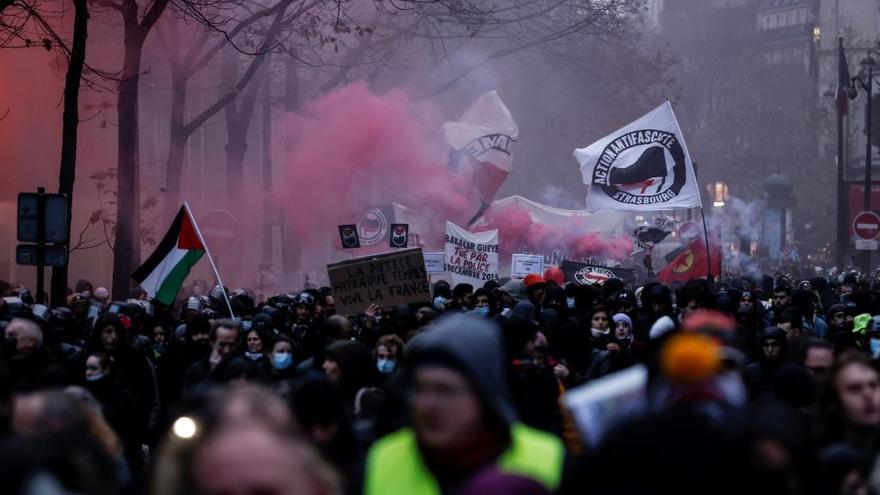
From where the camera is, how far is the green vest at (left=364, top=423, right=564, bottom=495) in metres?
3.80

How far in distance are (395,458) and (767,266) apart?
56234mm

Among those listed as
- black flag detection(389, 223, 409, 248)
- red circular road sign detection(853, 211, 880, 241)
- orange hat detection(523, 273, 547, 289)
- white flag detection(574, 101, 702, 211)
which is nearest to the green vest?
orange hat detection(523, 273, 547, 289)

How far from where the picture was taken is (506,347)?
751cm

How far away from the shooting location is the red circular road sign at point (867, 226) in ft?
83.0

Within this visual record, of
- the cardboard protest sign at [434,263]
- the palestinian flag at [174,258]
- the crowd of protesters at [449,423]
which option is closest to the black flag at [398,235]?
the cardboard protest sign at [434,263]

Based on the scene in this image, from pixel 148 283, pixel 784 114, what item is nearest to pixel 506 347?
pixel 148 283

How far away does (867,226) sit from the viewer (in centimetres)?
2541

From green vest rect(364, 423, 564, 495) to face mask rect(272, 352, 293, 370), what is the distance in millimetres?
4628

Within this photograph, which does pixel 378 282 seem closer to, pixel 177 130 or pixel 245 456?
pixel 245 456

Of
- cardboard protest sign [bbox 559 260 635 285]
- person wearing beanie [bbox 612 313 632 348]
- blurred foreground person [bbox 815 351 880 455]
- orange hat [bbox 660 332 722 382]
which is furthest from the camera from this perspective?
cardboard protest sign [bbox 559 260 635 285]

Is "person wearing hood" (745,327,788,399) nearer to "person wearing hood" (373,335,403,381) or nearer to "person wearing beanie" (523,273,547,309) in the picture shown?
"person wearing hood" (373,335,403,381)

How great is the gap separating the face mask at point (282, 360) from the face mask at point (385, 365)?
0.49 meters

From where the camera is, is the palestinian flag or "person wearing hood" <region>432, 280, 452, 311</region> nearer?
the palestinian flag

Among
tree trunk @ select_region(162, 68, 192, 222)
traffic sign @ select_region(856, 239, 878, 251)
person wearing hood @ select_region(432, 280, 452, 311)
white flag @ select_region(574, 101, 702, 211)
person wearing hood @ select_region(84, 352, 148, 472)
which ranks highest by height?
tree trunk @ select_region(162, 68, 192, 222)
